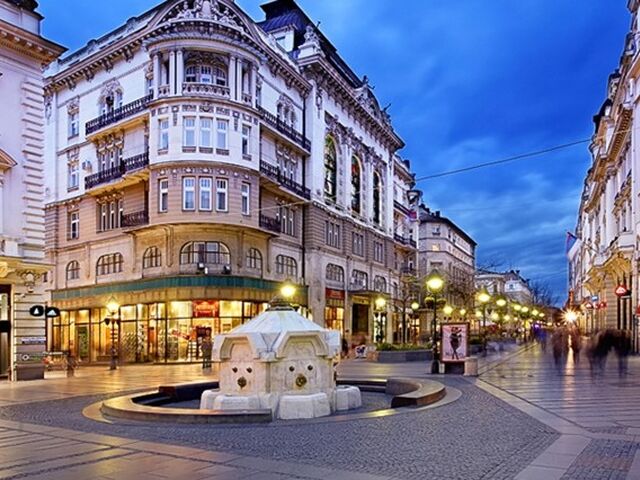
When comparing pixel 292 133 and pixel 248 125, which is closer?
pixel 248 125

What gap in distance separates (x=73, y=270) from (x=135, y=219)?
9644 millimetres

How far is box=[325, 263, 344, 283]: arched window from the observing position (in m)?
52.3

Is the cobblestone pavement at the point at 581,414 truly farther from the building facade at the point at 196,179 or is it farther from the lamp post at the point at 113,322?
the building facade at the point at 196,179

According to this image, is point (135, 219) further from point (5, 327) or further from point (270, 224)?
point (5, 327)

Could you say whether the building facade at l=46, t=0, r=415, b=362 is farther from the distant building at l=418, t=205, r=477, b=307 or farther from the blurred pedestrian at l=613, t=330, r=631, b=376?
the distant building at l=418, t=205, r=477, b=307

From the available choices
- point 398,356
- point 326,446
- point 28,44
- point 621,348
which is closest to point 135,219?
point 28,44

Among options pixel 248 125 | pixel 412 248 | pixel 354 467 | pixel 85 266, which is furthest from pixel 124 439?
pixel 412 248

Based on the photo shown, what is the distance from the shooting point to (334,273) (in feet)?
176

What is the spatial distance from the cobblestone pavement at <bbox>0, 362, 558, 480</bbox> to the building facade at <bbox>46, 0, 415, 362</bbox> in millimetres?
25589

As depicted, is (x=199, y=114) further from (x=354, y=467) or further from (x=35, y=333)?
(x=354, y=467)

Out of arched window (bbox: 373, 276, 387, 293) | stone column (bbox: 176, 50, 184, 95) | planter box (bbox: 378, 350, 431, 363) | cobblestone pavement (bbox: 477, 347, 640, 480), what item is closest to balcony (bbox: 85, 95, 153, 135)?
stone column (bbox: 176, 50, 184, 95)

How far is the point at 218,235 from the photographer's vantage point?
4022 cm

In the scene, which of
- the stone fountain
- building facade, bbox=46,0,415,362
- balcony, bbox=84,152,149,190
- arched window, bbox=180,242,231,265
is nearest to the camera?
the stone fountain

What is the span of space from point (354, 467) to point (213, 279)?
3095cm
